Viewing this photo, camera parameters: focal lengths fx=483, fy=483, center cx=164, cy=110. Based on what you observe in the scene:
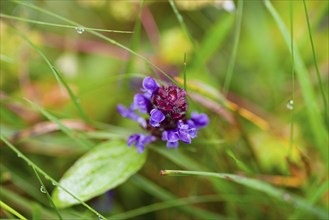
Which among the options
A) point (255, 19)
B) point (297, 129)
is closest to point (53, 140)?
point (297, 129)

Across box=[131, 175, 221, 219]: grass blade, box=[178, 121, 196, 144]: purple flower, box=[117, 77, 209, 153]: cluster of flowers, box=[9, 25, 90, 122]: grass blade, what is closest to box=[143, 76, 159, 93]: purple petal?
box=[117, 77, 209, 153]: cluster of flowers

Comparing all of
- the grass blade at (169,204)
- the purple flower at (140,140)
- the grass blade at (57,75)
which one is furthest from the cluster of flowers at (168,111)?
the grass blade at (169,204)

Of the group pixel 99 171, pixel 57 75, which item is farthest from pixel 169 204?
pixel 57 75

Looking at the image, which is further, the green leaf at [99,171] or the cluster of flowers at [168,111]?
the green leaf at [99,171]

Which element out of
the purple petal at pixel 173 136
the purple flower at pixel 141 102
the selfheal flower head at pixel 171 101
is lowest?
the purple petal at pixel 173 136

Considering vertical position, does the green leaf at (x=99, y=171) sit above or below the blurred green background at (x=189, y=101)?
below

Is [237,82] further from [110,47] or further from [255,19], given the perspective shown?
[110,47]

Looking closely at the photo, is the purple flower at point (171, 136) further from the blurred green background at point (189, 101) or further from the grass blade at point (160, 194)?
the grass blade at point (160, 194)

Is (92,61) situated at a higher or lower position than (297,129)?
higher
